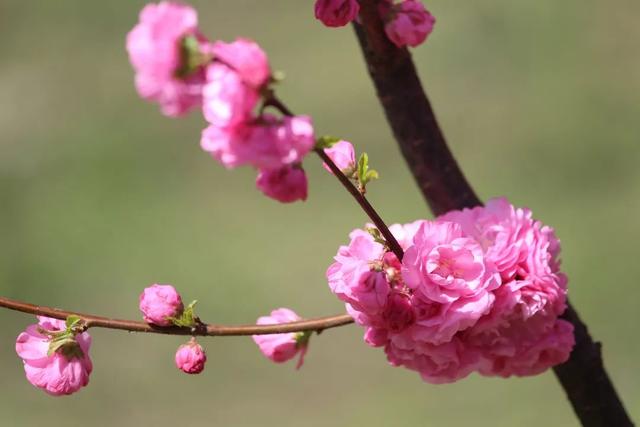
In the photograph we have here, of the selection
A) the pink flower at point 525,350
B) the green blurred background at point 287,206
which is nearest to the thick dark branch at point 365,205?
the pink flower at point 525,350

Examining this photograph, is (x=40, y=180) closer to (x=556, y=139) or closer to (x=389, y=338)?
(x=556, y=139)

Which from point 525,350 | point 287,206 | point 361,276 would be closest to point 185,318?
point 361,276

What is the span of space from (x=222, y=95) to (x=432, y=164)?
379 mm

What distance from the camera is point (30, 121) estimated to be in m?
3.10

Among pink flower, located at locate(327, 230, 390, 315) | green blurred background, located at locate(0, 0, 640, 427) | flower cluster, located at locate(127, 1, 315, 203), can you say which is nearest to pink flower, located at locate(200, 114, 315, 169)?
flower cluster, located at locate(127, 1, 315, 203)

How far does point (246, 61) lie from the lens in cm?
43

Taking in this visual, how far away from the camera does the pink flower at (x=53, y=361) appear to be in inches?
24.1

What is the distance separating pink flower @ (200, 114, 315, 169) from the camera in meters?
0.43

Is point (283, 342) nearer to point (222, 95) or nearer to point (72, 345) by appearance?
point (72, 345)

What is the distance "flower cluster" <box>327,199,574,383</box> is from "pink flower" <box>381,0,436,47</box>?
13 centimetres

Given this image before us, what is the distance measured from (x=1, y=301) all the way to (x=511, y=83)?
2426 mm

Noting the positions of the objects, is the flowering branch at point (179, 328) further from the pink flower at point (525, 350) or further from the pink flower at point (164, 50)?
the pink flower at point (164, 50)

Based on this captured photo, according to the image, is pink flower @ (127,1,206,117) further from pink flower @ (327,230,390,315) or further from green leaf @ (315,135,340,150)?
pink flower @ (327,230,390,315)

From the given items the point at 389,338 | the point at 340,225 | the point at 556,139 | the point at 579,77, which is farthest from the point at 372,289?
the point at 579,77
